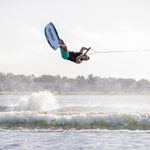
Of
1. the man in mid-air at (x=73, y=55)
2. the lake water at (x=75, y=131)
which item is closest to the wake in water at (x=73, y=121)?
the lake water at (x=75, y=131)

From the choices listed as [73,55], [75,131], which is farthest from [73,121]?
[73,55]

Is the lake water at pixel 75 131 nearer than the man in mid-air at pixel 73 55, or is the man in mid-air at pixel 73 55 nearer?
the lake water at pixel 75 131

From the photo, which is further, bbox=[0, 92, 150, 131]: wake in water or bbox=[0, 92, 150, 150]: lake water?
bbox=[0, 92, 150, 131]: wake in water

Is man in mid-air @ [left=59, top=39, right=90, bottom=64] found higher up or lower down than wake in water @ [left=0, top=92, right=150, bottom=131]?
higher up

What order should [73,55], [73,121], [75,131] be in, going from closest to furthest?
[73,55] < [75,131] < [73,121]

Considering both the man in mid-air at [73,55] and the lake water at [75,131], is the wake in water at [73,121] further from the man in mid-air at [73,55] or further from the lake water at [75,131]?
the man in mid-air at [73,55]

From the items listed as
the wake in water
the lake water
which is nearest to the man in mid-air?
the lake water

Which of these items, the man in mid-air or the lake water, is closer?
the lake water

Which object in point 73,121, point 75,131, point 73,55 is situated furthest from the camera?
point 73,121

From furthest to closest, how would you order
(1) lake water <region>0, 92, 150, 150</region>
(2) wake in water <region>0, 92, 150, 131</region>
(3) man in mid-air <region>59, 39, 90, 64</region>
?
(2) wake in water <region>0, 92, 150, 131</region>, (3) man in mid-air <region>59, 39, 90, 64</region>, (1) lake water <region>0, 92, 150, 150</region>

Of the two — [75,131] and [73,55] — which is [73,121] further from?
[73,55]

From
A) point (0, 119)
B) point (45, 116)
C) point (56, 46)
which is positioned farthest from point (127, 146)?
point (0, 119)

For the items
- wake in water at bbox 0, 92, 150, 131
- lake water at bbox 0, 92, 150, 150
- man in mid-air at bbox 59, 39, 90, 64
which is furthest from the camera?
wake in water at bbox 0, 92, 150, 131

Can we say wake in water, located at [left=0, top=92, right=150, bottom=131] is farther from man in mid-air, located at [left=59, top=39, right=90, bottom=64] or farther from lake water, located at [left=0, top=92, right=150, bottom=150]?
man in mid-air, located at [left=59, top=39, right=90, bottom=64]
